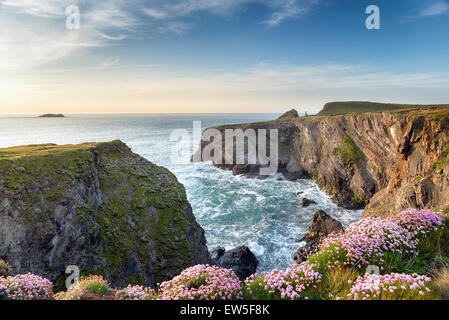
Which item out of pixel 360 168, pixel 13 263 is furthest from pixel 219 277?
pixel 360 168

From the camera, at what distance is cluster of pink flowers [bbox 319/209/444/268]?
626 centimetres

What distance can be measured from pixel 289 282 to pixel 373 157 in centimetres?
4630

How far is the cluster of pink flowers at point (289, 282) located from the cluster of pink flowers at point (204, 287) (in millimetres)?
520

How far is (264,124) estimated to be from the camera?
8238cm

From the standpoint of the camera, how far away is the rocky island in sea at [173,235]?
5695mm

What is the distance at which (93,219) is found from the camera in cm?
1536

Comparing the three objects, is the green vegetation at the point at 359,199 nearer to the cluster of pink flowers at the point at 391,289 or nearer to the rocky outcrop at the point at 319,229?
the rocky outcrop at the point at 319,229

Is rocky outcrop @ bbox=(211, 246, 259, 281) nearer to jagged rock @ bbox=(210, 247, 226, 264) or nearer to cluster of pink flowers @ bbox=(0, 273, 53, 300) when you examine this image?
jagged rock @ bbox=(210, 247, 226, 264)

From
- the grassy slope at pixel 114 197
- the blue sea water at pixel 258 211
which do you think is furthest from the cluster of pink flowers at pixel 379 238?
the blue sea water at pixel 258 211

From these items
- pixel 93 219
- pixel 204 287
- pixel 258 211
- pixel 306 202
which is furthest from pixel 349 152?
pixel 204 287

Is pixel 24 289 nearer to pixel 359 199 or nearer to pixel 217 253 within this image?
pixel 217 253

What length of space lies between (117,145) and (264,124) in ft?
211

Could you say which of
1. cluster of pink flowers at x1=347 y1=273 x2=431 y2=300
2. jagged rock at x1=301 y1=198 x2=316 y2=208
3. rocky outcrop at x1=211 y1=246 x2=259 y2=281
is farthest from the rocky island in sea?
jagged rock at x1=301 y1=198 x2=316 y2=208

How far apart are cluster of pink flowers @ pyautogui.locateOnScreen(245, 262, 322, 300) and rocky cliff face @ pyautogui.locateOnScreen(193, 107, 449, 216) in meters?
24.8
